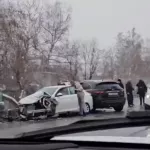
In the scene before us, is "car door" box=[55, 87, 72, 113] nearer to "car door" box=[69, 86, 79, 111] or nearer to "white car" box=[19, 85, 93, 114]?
"white car" box=[19, 85, 93, 114]

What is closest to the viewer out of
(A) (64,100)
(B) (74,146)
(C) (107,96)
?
(B) (74,146)

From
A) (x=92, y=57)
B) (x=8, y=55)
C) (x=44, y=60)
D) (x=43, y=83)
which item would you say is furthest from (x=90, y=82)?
(x=92, y=57)

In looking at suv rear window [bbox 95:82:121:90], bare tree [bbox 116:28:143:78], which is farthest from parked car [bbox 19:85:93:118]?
A: bare tree [bbox 116:28:143:78]

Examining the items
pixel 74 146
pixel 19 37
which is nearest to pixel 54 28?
pixel 19 37

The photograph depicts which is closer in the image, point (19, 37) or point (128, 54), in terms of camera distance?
point (19, 37)

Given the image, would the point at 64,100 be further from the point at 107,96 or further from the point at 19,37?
the point at 19,37

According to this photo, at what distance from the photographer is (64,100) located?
17.1 metres

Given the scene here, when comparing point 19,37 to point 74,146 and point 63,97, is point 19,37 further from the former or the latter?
point 74,146

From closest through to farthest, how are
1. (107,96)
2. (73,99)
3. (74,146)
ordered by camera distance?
(74,146)
(73,99)
(107,96)

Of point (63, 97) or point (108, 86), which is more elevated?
point (108, 86)

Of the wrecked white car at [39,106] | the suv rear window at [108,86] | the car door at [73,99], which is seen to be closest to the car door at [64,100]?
the car door at [73,99]

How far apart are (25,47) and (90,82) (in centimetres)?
1661

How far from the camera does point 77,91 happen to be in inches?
669

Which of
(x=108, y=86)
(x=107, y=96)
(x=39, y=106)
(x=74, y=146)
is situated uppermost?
(x=74, y=146)
